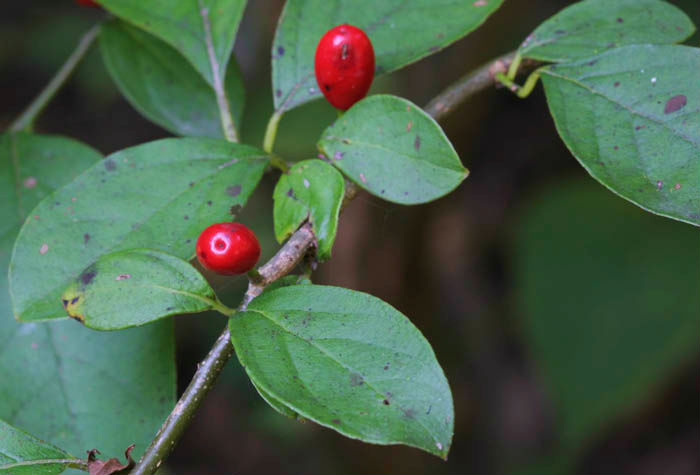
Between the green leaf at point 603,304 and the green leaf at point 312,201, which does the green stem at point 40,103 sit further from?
the green leaf at point 603,304

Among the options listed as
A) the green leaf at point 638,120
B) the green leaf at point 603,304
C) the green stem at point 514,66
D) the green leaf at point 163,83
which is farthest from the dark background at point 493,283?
the green leaf at point 638,120

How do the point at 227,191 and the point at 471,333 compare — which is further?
the point at 471,333

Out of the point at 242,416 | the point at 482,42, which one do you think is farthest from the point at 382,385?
the point at 242,416

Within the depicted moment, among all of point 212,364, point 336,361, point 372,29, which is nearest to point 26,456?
point 212,364

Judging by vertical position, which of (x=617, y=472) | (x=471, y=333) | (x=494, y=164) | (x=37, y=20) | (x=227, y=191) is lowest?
(x=617, y=472)

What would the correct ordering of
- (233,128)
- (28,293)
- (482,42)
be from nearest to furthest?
(28,293) → (233,128) → (482,42)

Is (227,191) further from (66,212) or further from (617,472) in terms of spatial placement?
(617,472)

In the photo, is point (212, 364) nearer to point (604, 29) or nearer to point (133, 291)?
point (133, 291)
